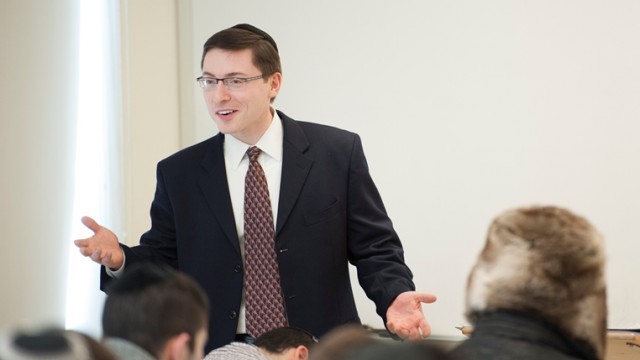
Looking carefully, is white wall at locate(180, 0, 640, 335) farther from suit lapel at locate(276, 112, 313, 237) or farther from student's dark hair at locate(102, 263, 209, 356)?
student's dark hair at locate(102, 263, 209, 356)

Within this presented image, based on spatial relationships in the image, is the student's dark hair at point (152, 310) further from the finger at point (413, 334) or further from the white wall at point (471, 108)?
the white wall at point (471, 108)

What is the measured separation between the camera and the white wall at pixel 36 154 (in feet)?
17.0

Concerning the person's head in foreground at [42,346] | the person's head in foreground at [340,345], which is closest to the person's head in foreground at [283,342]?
the person's head in foreground at [340,345]

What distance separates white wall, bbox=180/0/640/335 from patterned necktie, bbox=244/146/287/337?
206 centimetres

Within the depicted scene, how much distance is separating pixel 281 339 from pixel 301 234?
320mm

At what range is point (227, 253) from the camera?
11.0ft

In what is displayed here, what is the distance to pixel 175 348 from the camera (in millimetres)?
1901

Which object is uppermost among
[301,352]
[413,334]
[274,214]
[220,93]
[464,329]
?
[220,93]

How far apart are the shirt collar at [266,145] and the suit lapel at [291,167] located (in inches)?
1.0

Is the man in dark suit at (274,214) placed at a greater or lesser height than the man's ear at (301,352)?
greater

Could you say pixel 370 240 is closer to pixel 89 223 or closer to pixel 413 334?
pixel 413 334

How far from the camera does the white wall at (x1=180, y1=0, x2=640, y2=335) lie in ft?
16.2

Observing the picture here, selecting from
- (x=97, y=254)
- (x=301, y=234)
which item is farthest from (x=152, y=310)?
(x=301, y=234)

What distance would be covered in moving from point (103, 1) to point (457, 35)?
183 centimetres
